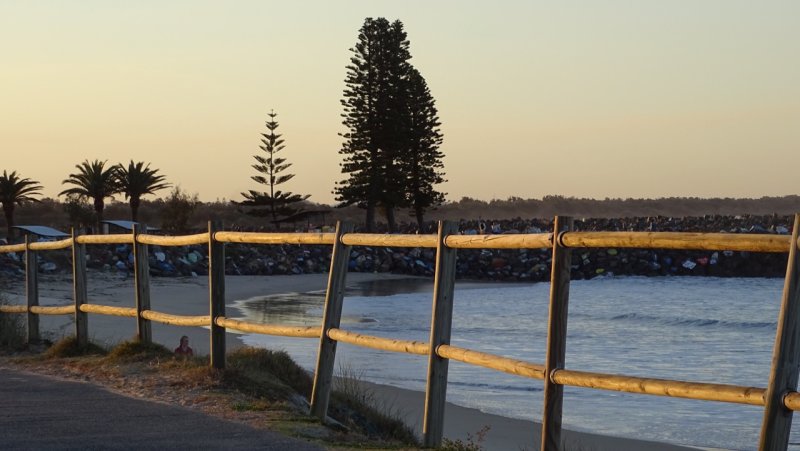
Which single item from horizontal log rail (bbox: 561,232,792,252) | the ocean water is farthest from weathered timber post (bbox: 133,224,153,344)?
horizontal log rail (bbox: 561,232,792,252)

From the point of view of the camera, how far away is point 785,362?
17.8 feet

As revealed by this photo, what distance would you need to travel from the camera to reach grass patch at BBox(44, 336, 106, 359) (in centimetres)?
1198

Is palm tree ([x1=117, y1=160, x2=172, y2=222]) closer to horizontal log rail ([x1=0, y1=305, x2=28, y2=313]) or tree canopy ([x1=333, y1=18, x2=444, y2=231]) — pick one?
Answer: tree canopy ([x1=333, y1=18, x2=444, y2=231])

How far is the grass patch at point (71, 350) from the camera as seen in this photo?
12.0m

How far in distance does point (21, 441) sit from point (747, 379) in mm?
11688

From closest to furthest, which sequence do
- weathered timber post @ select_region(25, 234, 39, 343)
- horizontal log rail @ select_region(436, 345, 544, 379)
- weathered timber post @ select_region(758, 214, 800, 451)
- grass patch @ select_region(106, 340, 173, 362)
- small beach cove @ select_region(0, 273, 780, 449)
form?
1. weathered timber post @ select_region(758, 214, 800, 451)
2. horizontal log rail @ select_region(436, 345, 544, 379)
3. grass patch @ select_region(106, 340, 173, 362)
4. small beach cove @ select_region(0, 273, 780, 449)
5. weathered timber post @ select_region(25, 234, 39, 343)

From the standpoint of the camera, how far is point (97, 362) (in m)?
11.0

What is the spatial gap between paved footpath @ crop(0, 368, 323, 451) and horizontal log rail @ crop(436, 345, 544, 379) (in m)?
1.04

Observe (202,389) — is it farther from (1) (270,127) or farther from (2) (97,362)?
(1) (270,127)

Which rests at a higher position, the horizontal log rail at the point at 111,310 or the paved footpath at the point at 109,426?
the horizontal log rail at the point at 111,310

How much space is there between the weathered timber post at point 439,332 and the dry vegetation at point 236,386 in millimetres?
253

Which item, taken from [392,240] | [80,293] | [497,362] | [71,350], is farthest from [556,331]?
[80,293]

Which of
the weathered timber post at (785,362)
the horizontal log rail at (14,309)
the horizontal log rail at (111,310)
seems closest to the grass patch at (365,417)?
the horizontal log rail at (111,310)

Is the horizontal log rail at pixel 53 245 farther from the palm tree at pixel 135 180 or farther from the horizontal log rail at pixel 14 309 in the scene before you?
the palm tree at pixel 135 180
